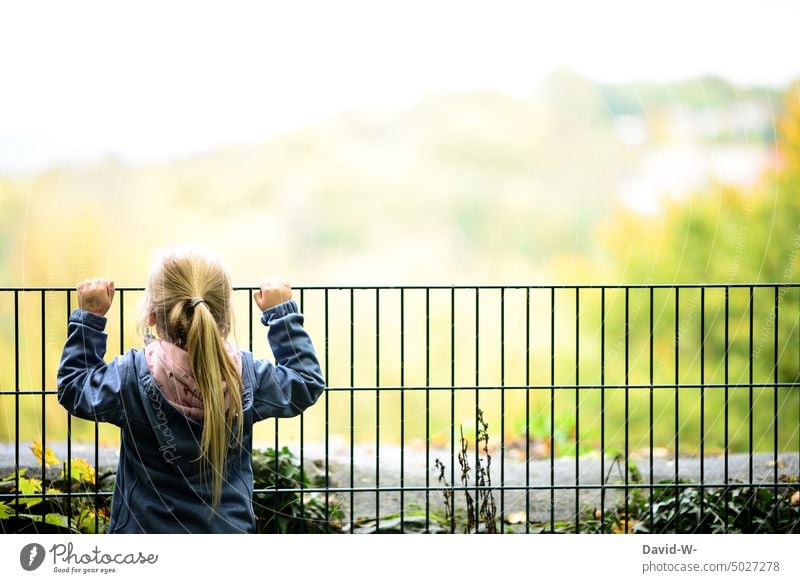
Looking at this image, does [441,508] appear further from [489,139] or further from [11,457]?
[489,139]

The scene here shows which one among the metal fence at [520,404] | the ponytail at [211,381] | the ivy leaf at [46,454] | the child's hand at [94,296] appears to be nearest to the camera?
the ponytail at [211,381]

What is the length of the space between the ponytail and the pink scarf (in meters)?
0.02

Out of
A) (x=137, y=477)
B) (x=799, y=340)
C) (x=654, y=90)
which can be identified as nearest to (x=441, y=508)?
(x=137, y=477)

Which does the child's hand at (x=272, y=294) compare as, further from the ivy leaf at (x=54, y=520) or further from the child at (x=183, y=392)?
the ivy leaf at (x=54, y=520)

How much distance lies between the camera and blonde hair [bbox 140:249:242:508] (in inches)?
77.2

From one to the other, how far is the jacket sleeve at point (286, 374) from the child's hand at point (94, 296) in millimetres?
384

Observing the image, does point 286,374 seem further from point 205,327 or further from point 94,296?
point 94,296

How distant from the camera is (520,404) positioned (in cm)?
628

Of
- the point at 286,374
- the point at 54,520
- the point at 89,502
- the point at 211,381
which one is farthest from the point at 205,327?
the point at 89,502

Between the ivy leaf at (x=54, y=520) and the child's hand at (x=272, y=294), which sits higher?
the child's hand at (x=272, y=294)

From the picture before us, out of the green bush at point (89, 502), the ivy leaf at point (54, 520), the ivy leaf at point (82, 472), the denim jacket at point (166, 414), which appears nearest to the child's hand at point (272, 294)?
the denim jacket at point (166, 414)

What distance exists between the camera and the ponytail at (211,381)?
1955 millimetres

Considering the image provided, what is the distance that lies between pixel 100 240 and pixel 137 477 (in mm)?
1975

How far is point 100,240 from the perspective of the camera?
3777mm
